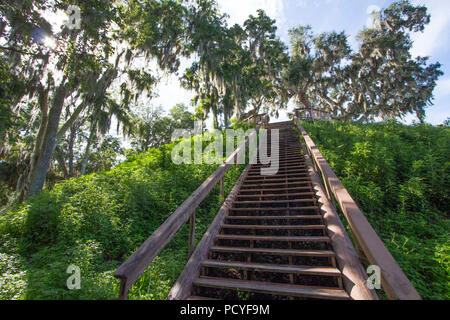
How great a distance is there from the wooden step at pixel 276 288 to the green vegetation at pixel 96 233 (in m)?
0.56

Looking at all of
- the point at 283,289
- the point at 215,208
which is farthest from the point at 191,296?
the point at 215,208

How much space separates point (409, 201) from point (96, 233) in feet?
20.5

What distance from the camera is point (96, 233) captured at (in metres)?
3.89

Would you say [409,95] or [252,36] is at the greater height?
[252,36]

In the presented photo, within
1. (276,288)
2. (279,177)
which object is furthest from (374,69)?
(276,288)

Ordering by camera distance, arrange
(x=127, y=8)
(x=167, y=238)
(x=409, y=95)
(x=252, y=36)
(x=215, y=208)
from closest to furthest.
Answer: (x=167, y=238) → (x=215, y=208) → (x=127, y=8) → (x=252, y=36) → (x=409, y=95)

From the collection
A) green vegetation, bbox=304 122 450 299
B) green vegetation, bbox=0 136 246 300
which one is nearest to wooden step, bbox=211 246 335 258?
green vegetation, bbox=0 136 246 300

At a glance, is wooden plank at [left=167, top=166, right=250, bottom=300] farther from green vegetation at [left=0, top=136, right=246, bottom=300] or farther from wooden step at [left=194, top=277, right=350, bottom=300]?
green vegetation at [left=0, top=136, right=246, bottom=300]

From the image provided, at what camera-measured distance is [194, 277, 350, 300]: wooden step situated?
2.13m

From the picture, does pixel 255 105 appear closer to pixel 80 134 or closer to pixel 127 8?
pixel 127 8

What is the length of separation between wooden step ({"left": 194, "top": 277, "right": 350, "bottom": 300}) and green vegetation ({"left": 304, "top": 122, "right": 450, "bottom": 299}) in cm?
122

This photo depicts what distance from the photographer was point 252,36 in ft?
55.3

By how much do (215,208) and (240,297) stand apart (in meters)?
2.74
